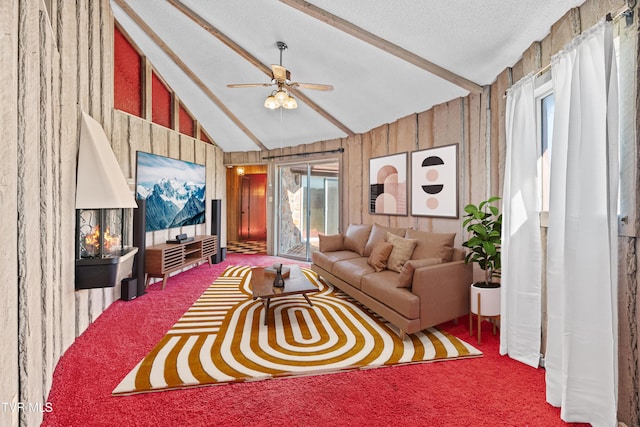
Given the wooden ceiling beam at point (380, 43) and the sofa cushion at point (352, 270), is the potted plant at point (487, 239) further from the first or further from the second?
the wooden ceiling beam at point (380, 43)

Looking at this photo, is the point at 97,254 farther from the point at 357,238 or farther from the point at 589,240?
the point at 589,240

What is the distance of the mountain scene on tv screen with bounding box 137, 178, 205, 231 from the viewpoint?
178 inches

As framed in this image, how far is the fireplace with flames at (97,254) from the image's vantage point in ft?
8.92

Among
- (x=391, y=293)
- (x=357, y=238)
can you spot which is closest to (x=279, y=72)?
(x=357, y=238)

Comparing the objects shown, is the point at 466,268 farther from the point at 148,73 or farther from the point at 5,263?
the point at 148,73

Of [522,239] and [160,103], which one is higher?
[160,103]

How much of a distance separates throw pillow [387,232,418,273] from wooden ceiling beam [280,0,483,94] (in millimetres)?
1831

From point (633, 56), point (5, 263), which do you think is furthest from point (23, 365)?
point (633, 56)

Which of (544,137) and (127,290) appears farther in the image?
(127,290)

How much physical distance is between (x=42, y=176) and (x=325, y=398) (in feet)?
7.59

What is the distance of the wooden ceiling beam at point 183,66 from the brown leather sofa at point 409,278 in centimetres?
345

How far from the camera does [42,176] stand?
1.86 meters

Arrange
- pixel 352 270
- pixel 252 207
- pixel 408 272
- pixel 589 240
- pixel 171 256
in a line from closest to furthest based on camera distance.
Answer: pixel 589 240 < pixel 408 272 < pixel 352 270 < pixel 171 256 < pixel 252 207

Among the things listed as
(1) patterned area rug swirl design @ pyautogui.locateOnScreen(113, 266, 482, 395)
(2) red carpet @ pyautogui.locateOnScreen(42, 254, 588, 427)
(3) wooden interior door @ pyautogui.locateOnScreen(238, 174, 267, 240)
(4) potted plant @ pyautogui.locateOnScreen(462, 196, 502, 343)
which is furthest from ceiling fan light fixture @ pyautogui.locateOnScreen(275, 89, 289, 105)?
(3) wooden interior door @ pyautogui.locateOnScreen(238, 174, 267, 240)
